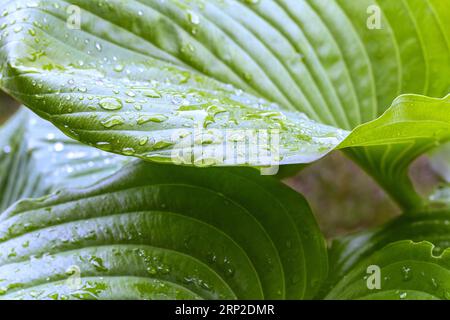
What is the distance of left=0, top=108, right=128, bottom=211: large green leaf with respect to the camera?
0.92 m

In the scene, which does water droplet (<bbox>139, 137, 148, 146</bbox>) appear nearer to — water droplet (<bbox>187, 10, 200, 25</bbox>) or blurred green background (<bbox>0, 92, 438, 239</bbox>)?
water droplet (<bbox>187, 10, 200, 25</bbox>)

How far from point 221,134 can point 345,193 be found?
156 cm

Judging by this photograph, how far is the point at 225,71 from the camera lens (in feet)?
2.27

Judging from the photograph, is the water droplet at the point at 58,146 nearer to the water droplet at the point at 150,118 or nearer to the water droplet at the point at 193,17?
the water droplet at the point at 193,17

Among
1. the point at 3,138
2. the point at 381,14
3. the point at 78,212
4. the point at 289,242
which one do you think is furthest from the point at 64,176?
the point at 381,14

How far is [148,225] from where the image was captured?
61 centimetres

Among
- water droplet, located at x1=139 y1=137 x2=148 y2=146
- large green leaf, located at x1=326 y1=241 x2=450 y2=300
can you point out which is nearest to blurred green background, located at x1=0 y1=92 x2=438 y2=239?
large green leaf, located at x1=326 y1=241 x2=450 y2=300

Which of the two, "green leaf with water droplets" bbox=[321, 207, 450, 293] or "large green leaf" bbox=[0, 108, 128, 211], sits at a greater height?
"large green leaf" bbox=[0, 108, 128, 211]

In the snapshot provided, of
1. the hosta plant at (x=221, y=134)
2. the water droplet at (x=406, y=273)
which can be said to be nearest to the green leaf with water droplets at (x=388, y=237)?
the hosta plant at (x=221, y=134)

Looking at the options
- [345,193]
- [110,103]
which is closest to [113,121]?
[110,103]

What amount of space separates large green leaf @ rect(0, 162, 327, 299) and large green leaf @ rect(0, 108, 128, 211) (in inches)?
10.6

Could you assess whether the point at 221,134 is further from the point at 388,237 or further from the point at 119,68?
the point at 388,237

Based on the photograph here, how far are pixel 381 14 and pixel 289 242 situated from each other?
318mm

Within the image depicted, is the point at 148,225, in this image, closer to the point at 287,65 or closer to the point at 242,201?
the point at 242,201
